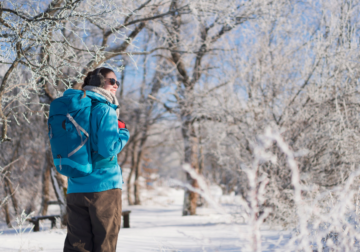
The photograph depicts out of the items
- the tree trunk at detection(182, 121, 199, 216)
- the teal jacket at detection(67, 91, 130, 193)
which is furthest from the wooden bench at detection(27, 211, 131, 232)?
the teal jacket at detection(67, 91, 130, 193)

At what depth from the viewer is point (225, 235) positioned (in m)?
4.18

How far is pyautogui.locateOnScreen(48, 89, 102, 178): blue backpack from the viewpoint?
1.84m

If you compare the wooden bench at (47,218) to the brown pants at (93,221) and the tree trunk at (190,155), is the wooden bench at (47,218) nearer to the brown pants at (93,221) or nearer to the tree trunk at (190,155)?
the tree trunk at (190,155)

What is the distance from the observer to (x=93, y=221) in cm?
192

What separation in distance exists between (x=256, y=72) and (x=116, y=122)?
4.00 meters

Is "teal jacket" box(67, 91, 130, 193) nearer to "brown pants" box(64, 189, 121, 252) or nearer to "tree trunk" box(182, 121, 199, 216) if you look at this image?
"brown pants" box(64, 189, 121, 252)

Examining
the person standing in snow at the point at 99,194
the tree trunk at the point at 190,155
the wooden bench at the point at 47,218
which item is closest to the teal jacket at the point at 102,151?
the person standing in snow at the point at 99,194

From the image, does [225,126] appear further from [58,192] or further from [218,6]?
[58,192]

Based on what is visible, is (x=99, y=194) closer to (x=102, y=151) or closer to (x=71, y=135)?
(x=102, y=151)

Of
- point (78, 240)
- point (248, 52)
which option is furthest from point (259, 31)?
point (78, 240)

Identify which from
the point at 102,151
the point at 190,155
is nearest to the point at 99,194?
the point at 102,151

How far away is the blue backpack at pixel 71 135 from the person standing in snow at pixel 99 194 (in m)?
0.06

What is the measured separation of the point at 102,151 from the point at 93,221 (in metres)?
0.47

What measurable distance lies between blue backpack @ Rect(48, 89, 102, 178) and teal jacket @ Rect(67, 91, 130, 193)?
0.05 metres
